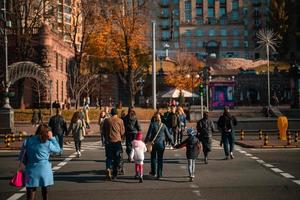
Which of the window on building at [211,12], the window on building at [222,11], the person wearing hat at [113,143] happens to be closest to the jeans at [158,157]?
the person wearing hat at [113,143]

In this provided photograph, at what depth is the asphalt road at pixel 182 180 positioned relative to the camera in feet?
38.1

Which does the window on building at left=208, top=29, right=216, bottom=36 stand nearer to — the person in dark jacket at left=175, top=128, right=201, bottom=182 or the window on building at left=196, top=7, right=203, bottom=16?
the window on building at left=196, top=7, right=203, bottom=16

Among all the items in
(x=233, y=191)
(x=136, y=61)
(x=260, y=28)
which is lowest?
(x=233, y=191)

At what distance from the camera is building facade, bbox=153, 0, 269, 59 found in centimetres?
11781

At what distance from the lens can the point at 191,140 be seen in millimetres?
14148

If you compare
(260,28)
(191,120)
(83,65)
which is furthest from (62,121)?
(260,28)

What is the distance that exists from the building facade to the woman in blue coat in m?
106

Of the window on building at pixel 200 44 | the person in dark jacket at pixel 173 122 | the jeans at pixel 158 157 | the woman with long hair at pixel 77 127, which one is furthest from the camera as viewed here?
the window on building at pixel 200 44

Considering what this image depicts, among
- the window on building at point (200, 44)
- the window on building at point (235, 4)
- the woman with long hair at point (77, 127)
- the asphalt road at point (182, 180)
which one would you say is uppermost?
the window on building at point (235, 4)

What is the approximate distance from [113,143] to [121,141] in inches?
13.4

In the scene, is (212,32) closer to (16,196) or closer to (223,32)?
(223,32)

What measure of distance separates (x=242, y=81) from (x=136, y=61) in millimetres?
25204

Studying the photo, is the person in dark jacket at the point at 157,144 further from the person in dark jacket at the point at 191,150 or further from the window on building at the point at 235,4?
the window on building at the point at 235,4

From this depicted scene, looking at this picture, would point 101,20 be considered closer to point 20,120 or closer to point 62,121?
point 20,120
